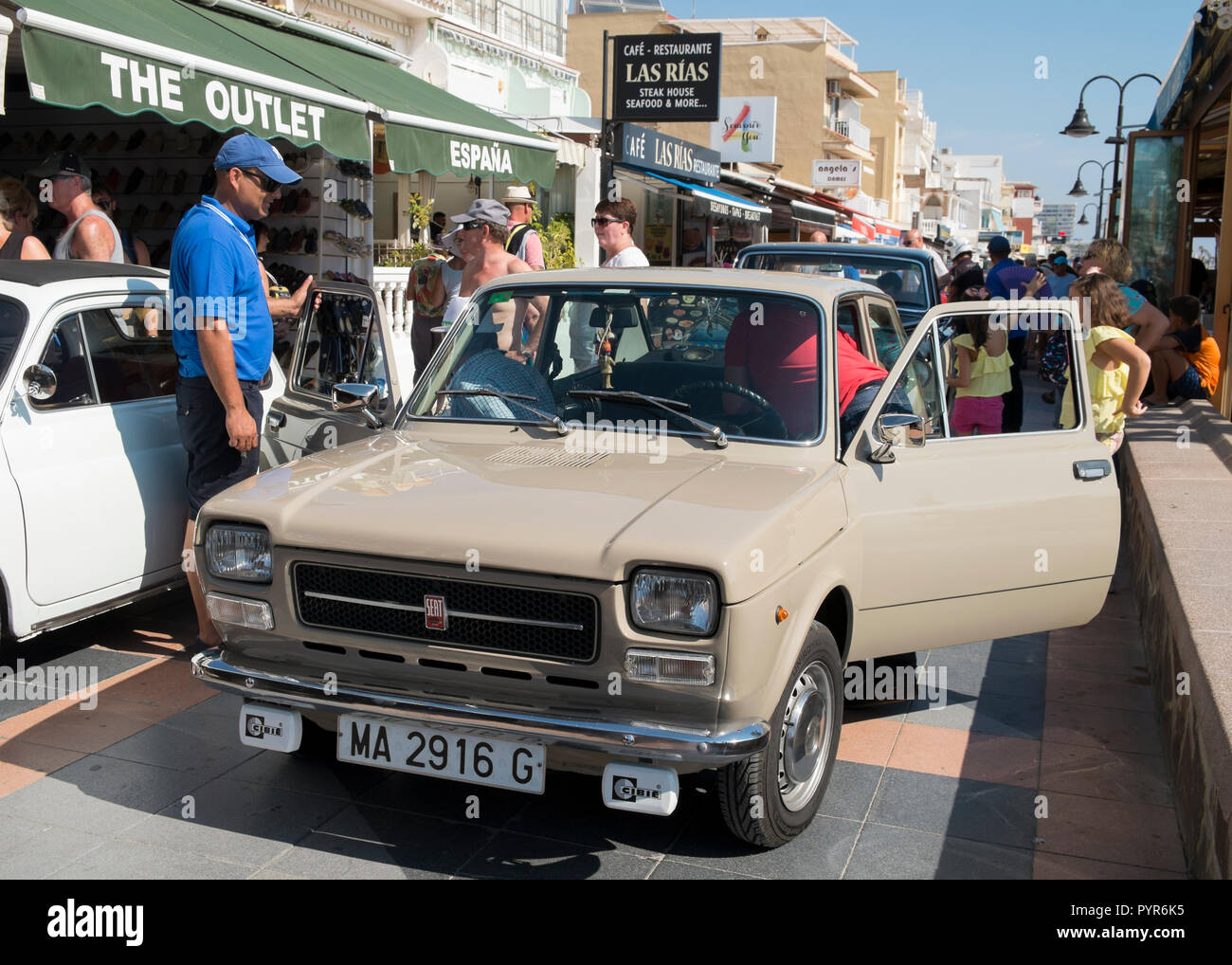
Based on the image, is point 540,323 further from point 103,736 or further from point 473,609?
point 103,736

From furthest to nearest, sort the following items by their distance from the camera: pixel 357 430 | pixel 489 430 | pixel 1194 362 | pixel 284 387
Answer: pixel 1194 362, pixel 284 387, pixel 357 430, pixel 489 430

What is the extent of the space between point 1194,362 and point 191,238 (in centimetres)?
828

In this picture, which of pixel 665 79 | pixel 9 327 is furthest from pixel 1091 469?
pixel 665 79

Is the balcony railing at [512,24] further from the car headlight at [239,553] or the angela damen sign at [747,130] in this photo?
the car headlight at [239,553]

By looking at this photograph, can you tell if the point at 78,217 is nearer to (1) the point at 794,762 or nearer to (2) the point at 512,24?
(1) the point at 794,762

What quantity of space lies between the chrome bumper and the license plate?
0.17 ft

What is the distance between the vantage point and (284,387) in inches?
242

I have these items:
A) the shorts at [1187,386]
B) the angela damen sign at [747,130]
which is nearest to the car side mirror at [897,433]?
the shorts at [1187,386]

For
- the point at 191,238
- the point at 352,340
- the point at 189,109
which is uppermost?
the point at 189,109

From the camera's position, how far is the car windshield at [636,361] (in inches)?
166

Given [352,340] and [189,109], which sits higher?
[189,109]

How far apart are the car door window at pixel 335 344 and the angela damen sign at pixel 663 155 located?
782 cm
